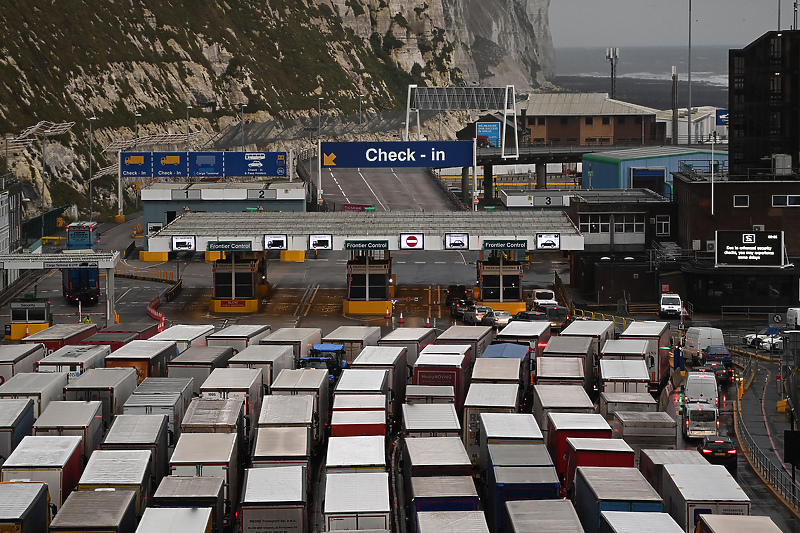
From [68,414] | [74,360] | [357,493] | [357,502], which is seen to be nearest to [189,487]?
[357,493]

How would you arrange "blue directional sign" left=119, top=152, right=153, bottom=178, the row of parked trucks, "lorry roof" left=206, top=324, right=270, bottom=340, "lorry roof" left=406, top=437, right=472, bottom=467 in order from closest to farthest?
the row of parked trucks < "lorry roof" left=406, top=437, right=472, bottom=467 < "lorry roof" left=206, top=324, right=270, bottom=340 < "blue directional sign" left=119, top=152, right=153, bottom=178

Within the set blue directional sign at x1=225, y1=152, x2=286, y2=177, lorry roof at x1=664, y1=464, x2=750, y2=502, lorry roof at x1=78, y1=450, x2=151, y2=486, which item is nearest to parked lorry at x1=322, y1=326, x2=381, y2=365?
lorry roof at x1=78, y1=450, x2=151, y2=486

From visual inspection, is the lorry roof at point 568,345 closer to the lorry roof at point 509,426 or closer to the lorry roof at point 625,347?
the lorry roof at point 625,347

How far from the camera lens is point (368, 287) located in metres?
64.4

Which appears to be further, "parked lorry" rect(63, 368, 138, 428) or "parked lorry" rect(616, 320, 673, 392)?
"parked lorry" rect(616, 320, 673, 392)

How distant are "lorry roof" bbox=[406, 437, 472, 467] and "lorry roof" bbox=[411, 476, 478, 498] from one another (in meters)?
0.69

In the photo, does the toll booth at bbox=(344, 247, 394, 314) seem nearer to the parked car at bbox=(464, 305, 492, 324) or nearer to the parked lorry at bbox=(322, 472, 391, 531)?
the parked car at bbox=(464, 305, 492, 324)

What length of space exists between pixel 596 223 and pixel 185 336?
31.9 meters

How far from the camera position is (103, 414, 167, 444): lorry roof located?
32.6m

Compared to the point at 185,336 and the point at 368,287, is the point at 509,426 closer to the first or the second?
the point at 185,336

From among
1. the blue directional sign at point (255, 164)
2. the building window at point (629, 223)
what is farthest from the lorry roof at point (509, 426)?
the blue directional sign at point (255, 164)

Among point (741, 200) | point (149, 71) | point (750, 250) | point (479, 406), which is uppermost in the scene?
point (149, 71)

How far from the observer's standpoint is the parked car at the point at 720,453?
35969 mm

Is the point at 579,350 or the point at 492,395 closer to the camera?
the point at 492,395
